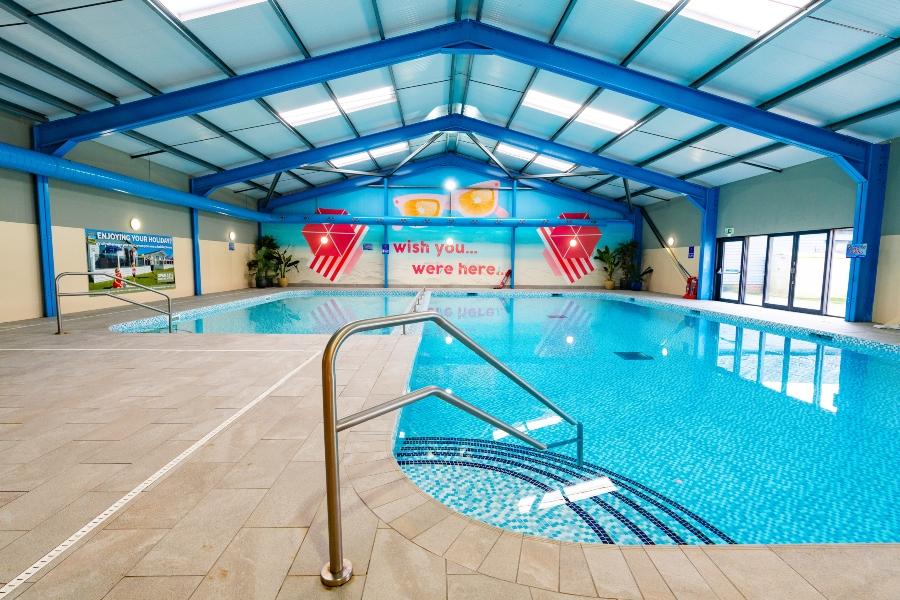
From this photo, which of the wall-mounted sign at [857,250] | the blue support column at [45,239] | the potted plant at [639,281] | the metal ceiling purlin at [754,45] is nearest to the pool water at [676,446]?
the wall-mounted sign at [857,250]

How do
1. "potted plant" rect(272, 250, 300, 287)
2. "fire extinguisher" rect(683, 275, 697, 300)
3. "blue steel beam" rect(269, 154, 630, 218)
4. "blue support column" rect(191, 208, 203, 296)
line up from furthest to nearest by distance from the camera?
"blue steel beam" rect(269, 154, 630, 218)
"potted plant" rect(272, 250, 300, 287)
"fire extinguisher" rect(683, 275, 697, 300)
"blue support column" rect(191, 208, 203, 296)

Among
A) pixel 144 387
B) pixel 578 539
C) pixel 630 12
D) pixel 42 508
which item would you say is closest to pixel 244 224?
pixel 144 387

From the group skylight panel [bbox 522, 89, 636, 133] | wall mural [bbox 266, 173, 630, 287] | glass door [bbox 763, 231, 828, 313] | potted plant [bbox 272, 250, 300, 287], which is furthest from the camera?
wall mural [bbox 266, 173, 630, 287]

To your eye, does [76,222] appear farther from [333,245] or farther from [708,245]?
[708,245]

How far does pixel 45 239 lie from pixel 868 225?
542 inches

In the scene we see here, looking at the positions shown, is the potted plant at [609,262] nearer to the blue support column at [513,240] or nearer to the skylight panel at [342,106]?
the blue support column at [513,240]

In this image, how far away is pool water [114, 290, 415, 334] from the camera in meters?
7.23

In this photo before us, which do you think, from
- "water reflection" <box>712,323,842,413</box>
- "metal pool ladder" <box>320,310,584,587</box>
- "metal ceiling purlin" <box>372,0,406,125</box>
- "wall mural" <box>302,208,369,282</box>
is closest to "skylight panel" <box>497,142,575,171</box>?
"metal ceiling purlin" <box>372,0,406,125</box>

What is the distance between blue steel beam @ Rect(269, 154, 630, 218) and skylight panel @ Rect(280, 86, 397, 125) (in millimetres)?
5891

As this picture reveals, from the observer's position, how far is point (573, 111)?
27.6ft

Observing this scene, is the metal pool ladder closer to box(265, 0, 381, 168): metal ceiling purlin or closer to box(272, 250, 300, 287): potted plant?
box(265, 0, 381, 168): metal ceiling purlin

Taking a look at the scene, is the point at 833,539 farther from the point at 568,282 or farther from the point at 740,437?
the point at 568,282

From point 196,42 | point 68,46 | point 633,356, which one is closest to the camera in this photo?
point 68,46

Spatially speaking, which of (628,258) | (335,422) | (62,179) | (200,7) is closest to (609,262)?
(628,258)
